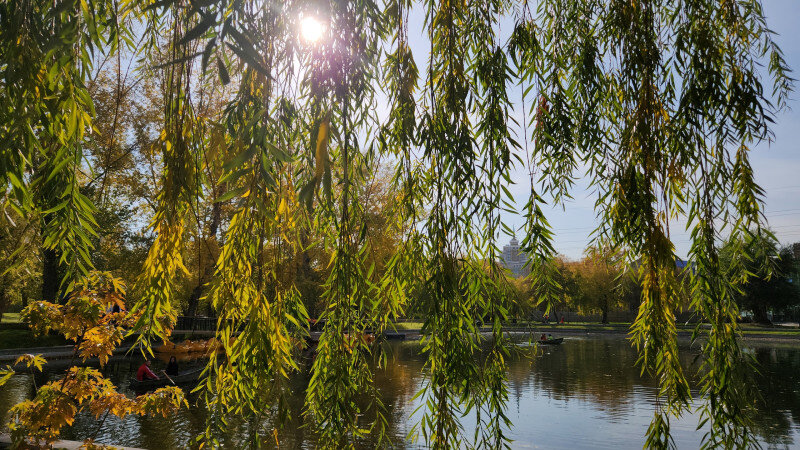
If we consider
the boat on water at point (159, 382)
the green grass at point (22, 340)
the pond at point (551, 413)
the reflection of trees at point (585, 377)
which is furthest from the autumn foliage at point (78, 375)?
the green grass at point (22, 340)

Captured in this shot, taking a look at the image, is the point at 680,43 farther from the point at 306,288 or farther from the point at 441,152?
the point at 306,288

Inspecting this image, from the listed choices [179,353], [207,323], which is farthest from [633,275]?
[207,323]

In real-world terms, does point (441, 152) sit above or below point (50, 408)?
above

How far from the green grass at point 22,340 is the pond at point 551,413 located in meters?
3.29

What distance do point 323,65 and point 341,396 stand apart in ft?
4.47

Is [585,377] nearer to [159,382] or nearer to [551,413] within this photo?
[551,413]

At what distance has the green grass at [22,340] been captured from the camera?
60.5 ft

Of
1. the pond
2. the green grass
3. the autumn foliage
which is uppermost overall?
the autumn foliage

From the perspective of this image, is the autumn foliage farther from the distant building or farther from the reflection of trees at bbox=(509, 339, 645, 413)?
the reflection of trees at bbox=(509, 339, 645, 413)

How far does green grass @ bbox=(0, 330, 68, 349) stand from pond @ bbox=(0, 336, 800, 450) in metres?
3.29

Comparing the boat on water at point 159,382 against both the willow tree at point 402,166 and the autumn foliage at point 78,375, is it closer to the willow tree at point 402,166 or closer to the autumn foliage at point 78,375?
the autumn foliage at point 78,375

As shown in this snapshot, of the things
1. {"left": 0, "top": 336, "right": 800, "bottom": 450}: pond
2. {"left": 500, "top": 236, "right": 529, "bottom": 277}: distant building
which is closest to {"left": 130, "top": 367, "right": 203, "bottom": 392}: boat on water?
{"left": 0, "top": 336, "right": 800, "bottom": 450}: pond

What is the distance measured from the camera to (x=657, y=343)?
9.37 ft

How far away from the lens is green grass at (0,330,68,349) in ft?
60.5
